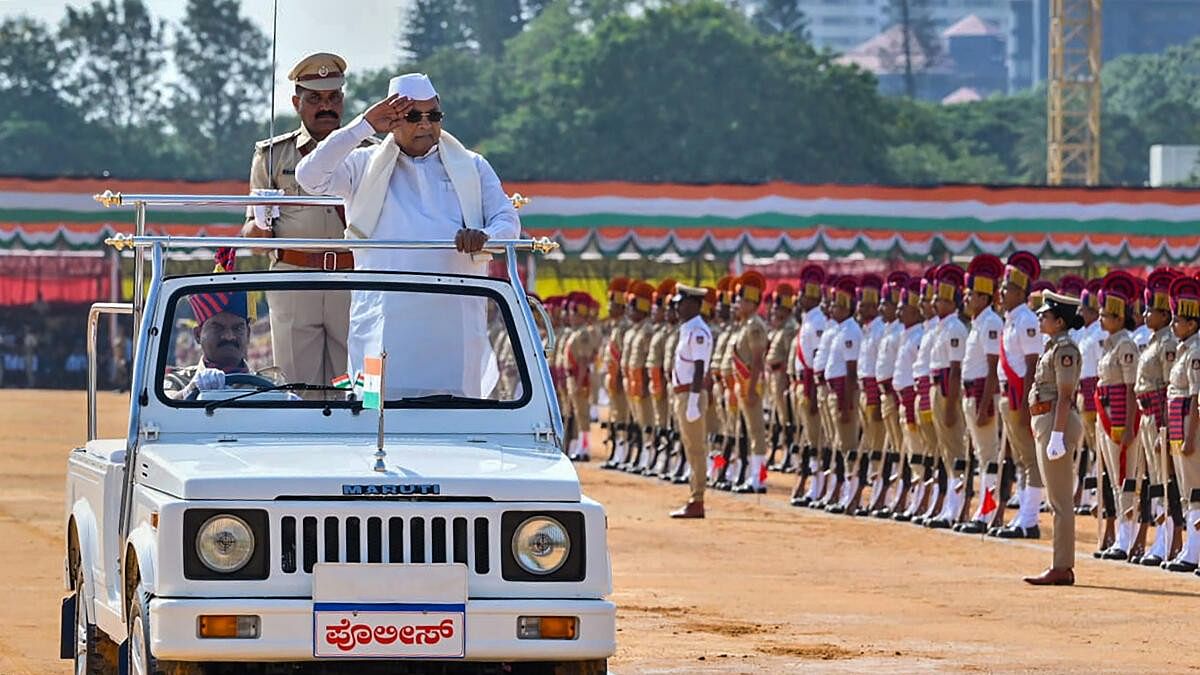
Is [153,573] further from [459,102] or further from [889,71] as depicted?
[889,71]

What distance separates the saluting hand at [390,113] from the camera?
391 inches

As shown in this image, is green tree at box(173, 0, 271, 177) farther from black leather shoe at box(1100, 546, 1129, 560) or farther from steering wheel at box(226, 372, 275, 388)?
steering wheel at box(226, 372, 275, 388)

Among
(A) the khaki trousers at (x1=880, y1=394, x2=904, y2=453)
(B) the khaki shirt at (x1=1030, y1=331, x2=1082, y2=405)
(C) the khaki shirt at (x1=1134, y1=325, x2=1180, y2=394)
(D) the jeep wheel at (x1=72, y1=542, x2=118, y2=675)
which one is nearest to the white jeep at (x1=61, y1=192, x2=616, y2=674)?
(D) the jeep wheel at (x1=72, y1=542, x2=118, y2=675)

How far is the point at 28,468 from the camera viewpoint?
29.1 m

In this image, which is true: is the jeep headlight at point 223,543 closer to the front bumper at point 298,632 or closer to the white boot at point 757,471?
the front bumper at point 298,632

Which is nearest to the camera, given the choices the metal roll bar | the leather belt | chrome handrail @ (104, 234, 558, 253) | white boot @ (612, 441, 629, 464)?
chrome handrail @ (104, 234, 558, 253)

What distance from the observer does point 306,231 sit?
35.5 ft

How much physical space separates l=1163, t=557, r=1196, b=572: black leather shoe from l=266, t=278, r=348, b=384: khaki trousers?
344 inches

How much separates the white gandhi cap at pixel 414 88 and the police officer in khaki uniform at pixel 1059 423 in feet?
23.2

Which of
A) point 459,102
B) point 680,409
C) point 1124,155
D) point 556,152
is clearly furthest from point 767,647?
point 1124,155

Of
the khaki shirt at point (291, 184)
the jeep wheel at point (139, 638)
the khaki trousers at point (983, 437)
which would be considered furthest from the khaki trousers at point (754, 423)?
the jeep wheel at point (139, 638)

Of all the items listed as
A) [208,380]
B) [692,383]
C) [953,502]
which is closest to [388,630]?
[208,380]

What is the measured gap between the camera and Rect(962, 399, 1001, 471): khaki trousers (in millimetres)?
20562

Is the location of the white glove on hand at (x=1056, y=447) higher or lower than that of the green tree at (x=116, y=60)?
lower
